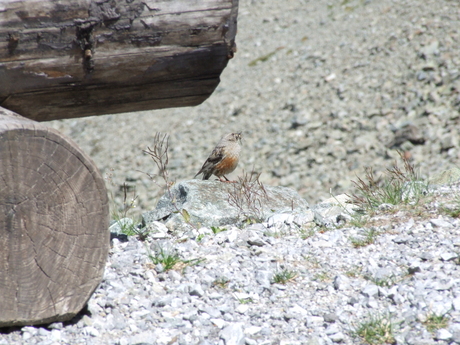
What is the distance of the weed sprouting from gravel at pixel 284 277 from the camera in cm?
480

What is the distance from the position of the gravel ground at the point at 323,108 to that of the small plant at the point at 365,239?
8.59 metres

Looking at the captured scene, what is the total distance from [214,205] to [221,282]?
5.94 ft

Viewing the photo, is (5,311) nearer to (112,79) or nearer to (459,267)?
(112,79)

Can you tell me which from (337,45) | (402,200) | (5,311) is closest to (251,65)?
(337,45)

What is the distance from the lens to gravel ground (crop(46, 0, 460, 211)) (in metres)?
15.3

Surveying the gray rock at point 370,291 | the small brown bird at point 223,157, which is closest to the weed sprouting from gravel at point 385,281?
the gray rock at point 370,291

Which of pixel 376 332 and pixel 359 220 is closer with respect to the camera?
pixel 376 332

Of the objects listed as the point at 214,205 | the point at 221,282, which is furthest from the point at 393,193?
the point at 221,282

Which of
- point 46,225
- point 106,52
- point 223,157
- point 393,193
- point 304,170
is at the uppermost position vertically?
point 106,52

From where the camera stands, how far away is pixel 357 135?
15.9 m

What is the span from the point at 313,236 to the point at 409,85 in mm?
11886

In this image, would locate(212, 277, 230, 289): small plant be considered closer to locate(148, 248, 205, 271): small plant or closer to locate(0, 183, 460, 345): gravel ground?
locate(0, 183, 460, 345): gravel ground

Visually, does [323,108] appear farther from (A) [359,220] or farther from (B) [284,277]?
(B) [284,277]

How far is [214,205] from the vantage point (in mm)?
6508
